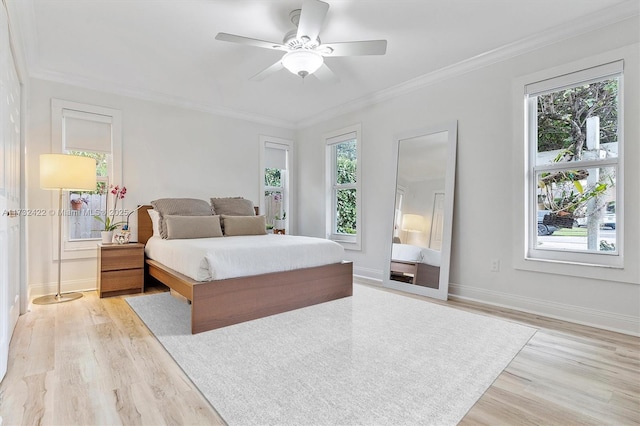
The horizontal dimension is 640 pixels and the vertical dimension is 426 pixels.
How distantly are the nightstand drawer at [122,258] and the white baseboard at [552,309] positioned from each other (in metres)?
3.57

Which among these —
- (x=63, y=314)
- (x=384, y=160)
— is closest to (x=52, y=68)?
(x=63, y=314)

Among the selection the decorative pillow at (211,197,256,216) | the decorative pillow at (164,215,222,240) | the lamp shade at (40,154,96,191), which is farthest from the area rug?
the decorative pillow at (211,197,256,216)

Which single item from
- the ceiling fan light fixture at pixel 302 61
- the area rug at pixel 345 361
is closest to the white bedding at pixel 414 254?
the area rug at pixel 345 361

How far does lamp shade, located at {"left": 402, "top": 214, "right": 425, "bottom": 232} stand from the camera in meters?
3.87

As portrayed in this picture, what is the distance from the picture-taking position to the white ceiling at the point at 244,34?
8.34ft

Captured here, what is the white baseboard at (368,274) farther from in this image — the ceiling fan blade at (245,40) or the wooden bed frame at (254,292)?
the ceiling fan blade at (245,40)

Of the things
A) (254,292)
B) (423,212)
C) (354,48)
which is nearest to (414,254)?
(423,212)

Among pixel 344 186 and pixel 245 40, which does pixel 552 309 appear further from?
pixel 245 40

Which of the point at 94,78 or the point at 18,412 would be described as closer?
the point at 18,412

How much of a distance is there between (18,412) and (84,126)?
342 centimetres

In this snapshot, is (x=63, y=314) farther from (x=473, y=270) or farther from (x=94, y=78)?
(x=473, y=270)

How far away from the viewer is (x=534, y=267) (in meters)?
3.03

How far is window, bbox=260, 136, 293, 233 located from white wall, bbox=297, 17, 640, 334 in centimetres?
151

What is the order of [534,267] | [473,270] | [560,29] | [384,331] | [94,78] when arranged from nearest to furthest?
1. [384,331]
2. [560,29]
3. [534,267]
4. [473,270]
5. [94,78]
